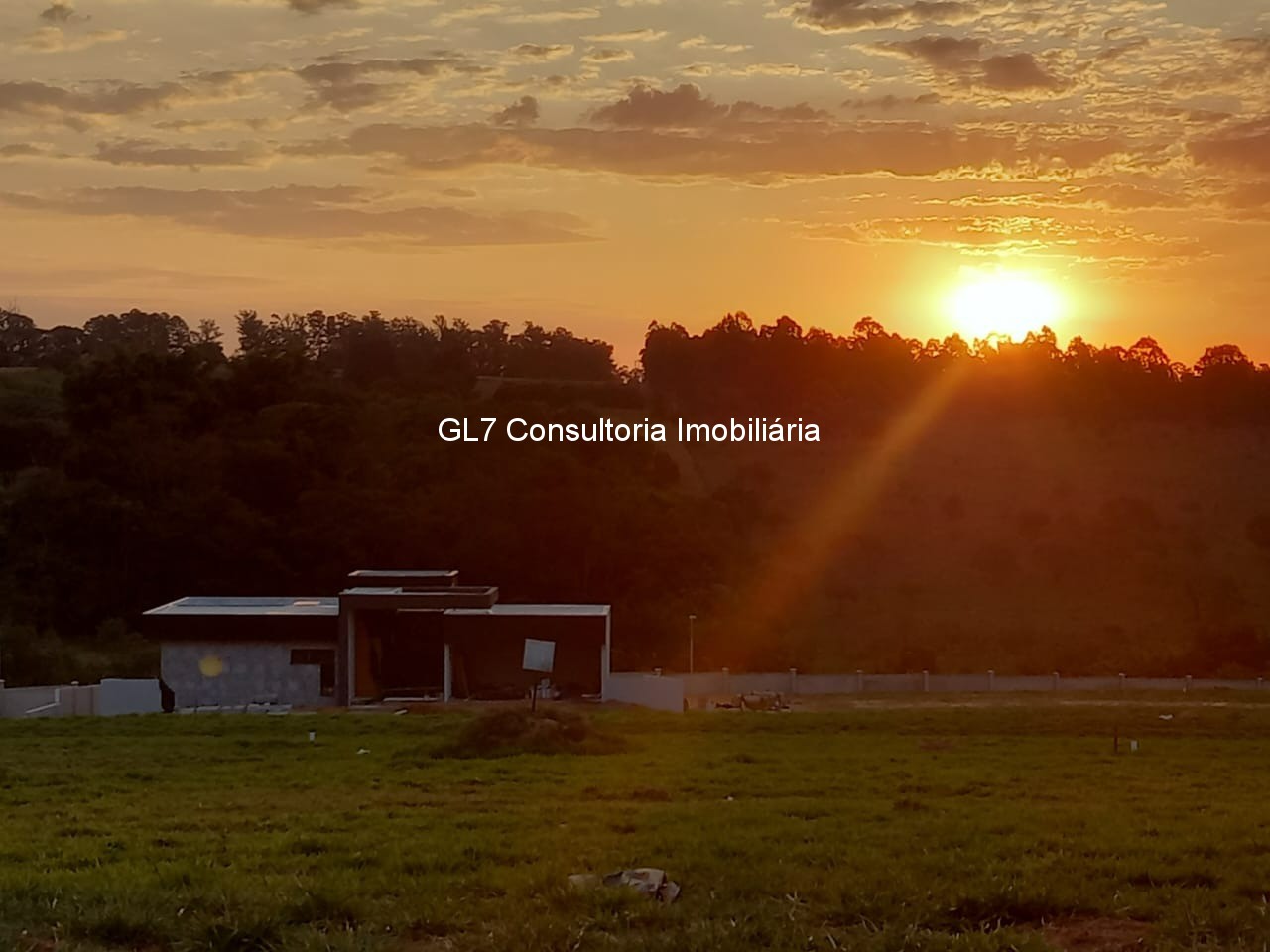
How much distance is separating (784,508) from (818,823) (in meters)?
67.7

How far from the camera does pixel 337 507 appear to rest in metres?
55.1

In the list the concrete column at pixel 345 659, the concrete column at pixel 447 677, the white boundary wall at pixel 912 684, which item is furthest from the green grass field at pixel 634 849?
the white boundary wall at pixel 912 684

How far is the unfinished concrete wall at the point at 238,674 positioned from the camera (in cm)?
3844

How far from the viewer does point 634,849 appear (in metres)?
9.95

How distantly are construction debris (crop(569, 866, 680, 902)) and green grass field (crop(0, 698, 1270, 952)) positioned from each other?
6.5 inches

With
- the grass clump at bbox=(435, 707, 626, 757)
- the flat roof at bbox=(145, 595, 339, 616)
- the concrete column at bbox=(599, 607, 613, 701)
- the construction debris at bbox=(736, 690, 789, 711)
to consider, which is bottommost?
the construction debris at bbox=(736, 690, 789, 711)

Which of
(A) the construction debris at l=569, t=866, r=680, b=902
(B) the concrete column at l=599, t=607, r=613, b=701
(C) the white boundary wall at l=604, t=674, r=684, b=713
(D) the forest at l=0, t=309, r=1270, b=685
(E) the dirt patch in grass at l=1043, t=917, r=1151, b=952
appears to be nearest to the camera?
(E) the dirt patch in grass at l=1043, t=917, r=1151, b=952

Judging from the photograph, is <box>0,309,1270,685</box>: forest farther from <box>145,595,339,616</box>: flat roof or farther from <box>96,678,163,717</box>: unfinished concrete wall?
<box>96,678,163,717</box>: unfinished concrete wall

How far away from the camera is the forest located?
5412 centimetres

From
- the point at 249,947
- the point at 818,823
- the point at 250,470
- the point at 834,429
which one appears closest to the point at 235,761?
the point at 818,823

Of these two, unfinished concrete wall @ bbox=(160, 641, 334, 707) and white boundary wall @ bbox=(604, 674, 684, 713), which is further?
unfinished concrete wall @ bbox=(160, 641, 334, 707)

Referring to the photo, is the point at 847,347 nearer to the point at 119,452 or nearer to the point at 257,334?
the point at 257,334

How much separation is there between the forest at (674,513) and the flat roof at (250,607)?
356 cm

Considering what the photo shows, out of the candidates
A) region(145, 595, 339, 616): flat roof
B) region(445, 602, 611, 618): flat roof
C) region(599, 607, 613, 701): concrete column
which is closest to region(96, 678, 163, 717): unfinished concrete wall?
region(145, 595, 339, 616): flat roof
